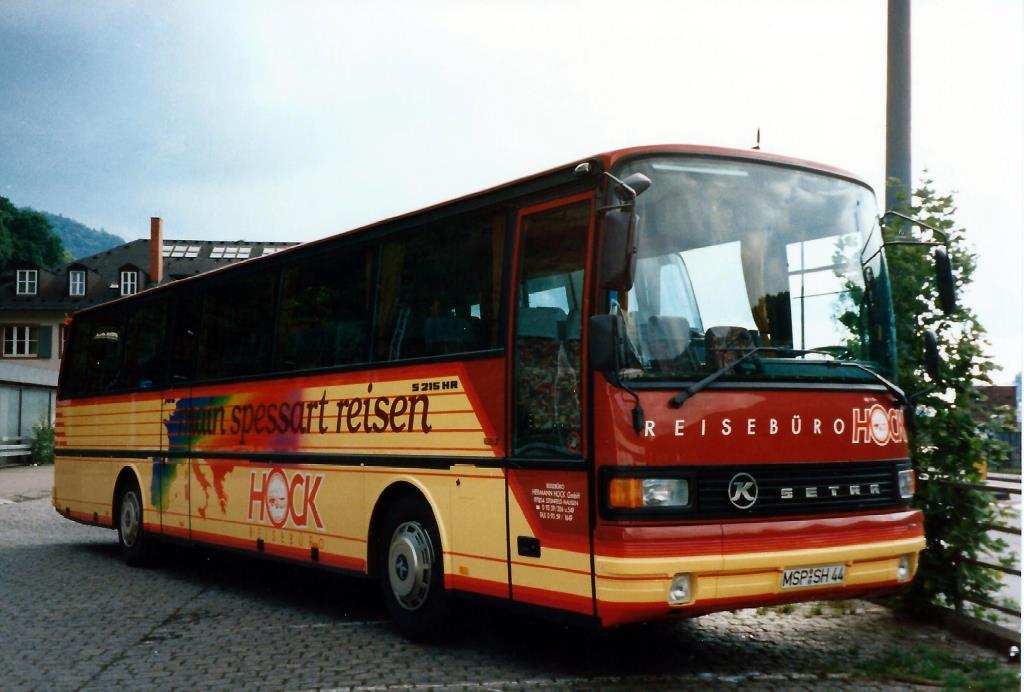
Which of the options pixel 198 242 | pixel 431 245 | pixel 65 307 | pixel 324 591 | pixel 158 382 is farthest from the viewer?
pixel 198 242

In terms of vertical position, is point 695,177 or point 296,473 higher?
point 695,177

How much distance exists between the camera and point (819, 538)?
7.23 m

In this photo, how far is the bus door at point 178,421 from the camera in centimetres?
1327

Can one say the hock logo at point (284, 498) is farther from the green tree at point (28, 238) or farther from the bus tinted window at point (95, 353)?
the green tree at point (28, 238)

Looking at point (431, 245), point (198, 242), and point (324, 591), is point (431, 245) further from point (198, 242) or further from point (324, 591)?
point (198, 242)

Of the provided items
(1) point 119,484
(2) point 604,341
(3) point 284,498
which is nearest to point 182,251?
(1) point 119,484

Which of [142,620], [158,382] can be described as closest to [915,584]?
[142,620]

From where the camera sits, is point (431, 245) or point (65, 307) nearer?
point (431, 245)

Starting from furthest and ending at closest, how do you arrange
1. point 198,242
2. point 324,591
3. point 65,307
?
point 198,242, point 65,307, point 324,591

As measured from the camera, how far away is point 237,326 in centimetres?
1233

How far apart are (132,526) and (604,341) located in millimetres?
9610

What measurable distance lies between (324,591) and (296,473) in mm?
1884

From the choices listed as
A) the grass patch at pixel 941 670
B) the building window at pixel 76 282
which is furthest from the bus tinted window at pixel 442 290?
the building window at pixel 76 282

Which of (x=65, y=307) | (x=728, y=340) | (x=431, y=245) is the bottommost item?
(x=728, y=340)
